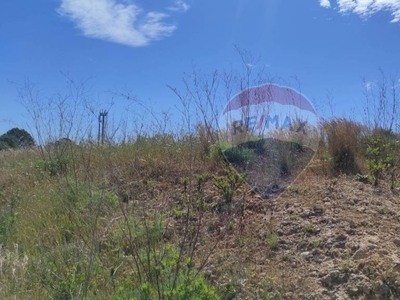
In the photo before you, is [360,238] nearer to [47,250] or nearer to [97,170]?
[47,250]

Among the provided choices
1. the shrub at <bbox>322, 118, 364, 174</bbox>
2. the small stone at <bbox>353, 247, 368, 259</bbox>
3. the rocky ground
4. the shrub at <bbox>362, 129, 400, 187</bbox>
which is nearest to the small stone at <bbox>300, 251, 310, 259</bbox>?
the rocky ground

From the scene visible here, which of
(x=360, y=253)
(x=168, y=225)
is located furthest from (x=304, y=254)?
(x=168, y=225)

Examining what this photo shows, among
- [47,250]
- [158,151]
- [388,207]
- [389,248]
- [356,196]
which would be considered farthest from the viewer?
[158,151]

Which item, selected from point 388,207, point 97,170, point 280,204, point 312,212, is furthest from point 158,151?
point 388,207

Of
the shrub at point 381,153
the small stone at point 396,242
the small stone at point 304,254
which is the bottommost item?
the small stone at point 304,254

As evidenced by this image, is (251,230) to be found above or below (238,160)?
below

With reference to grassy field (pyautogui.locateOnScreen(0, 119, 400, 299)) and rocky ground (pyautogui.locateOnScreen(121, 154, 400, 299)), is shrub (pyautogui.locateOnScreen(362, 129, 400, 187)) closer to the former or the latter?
grassy field (pyautogui.locateOnScreen(0, 119, 400, 299))

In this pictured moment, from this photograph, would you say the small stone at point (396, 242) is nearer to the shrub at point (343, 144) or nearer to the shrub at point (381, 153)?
the shrub at point (381, 153)

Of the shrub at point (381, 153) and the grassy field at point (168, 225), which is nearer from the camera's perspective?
the grassy field at point (168, 225)

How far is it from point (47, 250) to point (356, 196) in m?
3.04

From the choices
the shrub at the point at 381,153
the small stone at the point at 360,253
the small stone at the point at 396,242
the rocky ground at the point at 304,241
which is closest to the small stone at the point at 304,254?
the rocky ground at the point at 304,241

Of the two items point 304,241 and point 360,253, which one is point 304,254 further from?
point 360,253

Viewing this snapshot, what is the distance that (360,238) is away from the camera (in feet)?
9.96

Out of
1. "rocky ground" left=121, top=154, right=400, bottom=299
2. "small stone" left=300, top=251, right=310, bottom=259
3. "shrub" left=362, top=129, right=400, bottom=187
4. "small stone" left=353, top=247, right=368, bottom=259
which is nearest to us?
"rocky ground" left=121, top=154, right=400, bottom=299
